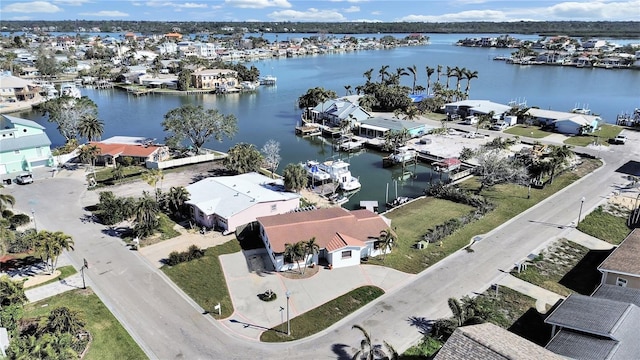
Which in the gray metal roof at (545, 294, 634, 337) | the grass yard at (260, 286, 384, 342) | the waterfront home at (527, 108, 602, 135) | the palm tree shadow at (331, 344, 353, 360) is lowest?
the palm tree shadow at (331, 344, 353, 360)

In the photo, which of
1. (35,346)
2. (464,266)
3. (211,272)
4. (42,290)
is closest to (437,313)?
(464,266)

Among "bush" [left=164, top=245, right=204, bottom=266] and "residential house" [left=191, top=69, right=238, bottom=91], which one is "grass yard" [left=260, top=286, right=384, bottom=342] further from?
"residential house" [left=191, top=69, right=238, bottom=91]

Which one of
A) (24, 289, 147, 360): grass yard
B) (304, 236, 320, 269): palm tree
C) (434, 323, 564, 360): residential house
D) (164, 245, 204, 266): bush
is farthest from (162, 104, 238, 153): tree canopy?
(434, 323, 564, 360): residential house

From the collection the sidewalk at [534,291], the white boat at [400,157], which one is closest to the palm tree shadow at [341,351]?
the sidewalk at [534,291]

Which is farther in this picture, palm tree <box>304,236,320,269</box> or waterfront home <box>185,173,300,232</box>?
waterfront home <box>185,173,300,232</box>

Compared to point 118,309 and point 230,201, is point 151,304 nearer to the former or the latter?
point 118,309

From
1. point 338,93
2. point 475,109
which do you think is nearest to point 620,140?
point 475,109
